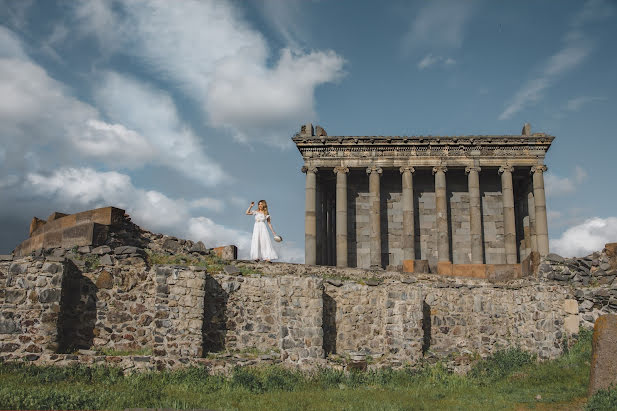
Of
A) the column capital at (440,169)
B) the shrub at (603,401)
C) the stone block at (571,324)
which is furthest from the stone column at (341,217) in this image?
the shrub at (603,401)

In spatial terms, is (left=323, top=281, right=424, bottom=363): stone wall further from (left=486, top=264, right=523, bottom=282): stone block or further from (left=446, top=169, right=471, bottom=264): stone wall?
(left=446, top=169, right=471, bottom=264): stone wall

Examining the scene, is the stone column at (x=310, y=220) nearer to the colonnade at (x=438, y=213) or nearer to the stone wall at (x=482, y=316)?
the colonnade at (x=438, y=213)

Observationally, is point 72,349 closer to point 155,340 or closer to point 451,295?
point 155,340

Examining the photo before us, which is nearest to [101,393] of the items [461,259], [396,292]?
[396,292]

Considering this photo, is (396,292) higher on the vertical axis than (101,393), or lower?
higher

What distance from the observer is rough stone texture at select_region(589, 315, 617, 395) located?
37.6 ft

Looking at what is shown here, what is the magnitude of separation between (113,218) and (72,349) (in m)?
3.82

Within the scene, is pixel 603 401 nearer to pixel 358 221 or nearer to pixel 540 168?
pixel 358 221

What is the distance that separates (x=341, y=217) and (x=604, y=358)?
20.6 m

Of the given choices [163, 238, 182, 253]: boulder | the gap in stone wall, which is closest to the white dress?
[163, 238, 182, 253]: boulder

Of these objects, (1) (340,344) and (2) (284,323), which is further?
(1) (340,344)

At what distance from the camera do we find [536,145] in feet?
105

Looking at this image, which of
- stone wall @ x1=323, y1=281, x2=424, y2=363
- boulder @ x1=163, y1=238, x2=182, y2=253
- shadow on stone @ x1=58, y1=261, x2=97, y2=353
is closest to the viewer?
shadow on stone @ x1=58, y1=261, x2=97, y2=353

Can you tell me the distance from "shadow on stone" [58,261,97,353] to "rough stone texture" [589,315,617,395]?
451 inches
